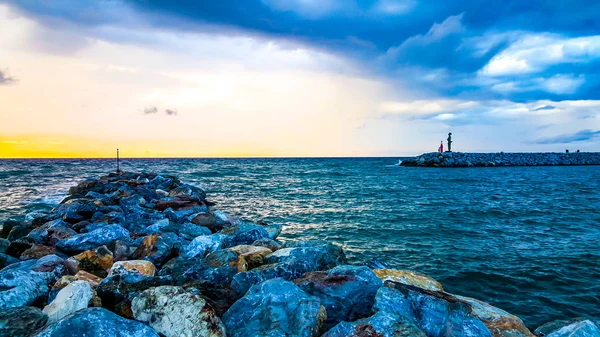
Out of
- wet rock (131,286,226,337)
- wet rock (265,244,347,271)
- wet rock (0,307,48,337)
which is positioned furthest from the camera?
wet rock (265,244,347,271)

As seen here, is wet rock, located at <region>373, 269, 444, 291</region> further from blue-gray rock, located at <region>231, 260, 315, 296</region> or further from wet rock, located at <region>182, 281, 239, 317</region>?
wet rock, located at <region>182, 281, 239, 317</region>

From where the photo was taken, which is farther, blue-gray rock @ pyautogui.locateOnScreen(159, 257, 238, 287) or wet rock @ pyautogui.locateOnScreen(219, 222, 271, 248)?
wet rock @ pyautogui.locateOnScreen(219, 222, 271, 248)

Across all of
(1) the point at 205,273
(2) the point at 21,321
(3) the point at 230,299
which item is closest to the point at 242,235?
(1) the point at 205,273

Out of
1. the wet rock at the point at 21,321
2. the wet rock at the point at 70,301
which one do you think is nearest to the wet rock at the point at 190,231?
the wet rock at the point at 70,301

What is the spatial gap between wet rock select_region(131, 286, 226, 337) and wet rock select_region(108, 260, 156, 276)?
1226 millimetres

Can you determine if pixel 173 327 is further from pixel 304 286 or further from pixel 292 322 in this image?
pixel 304 286

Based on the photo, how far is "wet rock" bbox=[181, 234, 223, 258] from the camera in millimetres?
6852

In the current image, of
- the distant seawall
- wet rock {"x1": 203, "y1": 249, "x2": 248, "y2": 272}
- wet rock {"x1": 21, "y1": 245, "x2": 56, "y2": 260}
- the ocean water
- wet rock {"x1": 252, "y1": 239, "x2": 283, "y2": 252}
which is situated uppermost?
the distant seawall

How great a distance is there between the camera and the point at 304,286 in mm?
4777

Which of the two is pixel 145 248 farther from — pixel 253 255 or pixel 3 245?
pixel 3 245

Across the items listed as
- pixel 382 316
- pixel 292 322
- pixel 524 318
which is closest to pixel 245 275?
pixel 292 322

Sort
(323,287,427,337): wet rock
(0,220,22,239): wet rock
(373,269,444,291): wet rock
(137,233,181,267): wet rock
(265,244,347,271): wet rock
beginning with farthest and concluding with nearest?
(0,220,22,239): wet rock, (137,233,181,267): wet rock, (265,244,347,271): wet rock, (373,269,444,291): wet rock, (323,287,427,337): wet rock

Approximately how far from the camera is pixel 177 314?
3.82m

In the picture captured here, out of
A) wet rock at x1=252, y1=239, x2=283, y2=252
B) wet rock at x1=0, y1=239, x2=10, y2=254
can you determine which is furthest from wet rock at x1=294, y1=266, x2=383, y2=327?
wet rock at x1=0, y1=239, x2=10, y2=254
